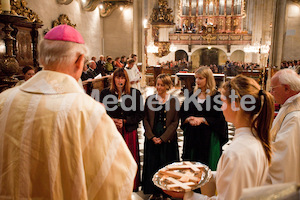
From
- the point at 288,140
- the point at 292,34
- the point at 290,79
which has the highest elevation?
the point at 292,34

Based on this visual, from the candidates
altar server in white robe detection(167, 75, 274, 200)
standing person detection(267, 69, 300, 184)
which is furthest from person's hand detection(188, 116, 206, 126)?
altar server in white robe detection(167, 75, 274, 200)

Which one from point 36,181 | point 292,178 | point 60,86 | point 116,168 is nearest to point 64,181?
point 36,181

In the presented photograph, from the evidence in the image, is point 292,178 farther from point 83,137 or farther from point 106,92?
point 106,92

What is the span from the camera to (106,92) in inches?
146

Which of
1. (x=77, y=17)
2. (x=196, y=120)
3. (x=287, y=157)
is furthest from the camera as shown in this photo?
(x=77, y=17)

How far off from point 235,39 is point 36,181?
27.9 m

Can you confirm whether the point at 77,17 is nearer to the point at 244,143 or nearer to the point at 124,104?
the point at 124,104

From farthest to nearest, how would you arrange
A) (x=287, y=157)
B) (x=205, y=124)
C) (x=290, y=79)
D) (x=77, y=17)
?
(x=77, y=17) < (x=205, y=124) < (x=290, y=79) < (x=287, y=157)

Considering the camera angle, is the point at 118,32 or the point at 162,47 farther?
the point at 162,47

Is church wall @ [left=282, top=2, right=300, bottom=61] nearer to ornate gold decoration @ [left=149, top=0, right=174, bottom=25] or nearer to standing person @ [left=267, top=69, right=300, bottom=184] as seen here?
ornate gold decoration @ [left=149, top=0, right=174, bottom=25]

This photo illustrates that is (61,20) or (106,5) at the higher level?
(106,5)

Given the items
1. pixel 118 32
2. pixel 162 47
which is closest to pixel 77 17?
pixel 118 32

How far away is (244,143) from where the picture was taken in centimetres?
149

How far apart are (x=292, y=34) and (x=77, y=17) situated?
10.00 metres
